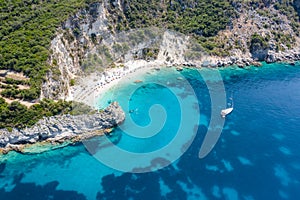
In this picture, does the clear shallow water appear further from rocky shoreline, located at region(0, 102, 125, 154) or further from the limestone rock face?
the limestone rock face

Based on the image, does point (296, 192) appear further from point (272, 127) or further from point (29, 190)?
point (29, 190)

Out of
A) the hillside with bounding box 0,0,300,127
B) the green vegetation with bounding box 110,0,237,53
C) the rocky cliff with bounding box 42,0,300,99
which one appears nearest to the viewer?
the hillside with bounding box 0,0,300,127

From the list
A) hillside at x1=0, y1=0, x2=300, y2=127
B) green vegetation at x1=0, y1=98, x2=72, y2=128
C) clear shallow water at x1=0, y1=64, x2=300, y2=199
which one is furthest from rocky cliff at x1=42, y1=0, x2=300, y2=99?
clear shallow water at x1=0, y1=64, x2=300, y2=199

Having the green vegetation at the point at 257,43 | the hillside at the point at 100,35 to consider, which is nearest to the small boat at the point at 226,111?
the hillside at the point at 100,35

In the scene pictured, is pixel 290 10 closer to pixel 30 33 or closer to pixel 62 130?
pixel 30 33

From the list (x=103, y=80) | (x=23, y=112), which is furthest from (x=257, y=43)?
(x=23, y=112)

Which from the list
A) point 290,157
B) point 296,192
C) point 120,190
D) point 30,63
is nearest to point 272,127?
point 290,157

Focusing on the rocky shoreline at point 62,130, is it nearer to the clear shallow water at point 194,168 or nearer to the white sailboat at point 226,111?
the clear shallow water at point 194,168
